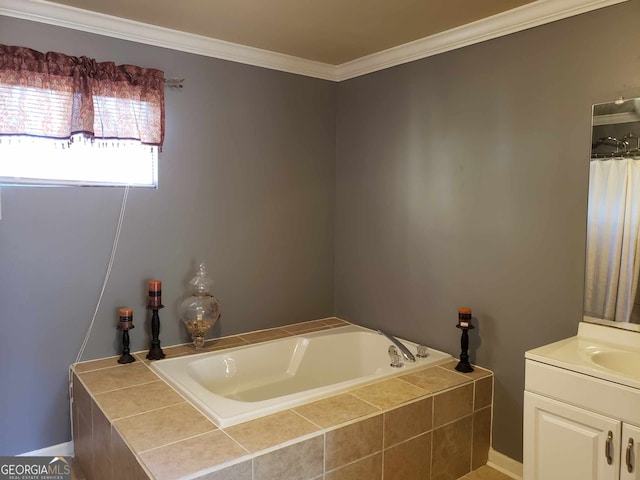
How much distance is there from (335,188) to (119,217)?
5.17ft

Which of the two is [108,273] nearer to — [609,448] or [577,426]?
[577,426]

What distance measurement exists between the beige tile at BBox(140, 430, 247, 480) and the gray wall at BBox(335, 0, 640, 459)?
155 cm

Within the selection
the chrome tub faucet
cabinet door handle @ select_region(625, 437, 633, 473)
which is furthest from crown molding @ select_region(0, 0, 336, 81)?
cabinet door handle @ select_region(625, 437, 633, 473)

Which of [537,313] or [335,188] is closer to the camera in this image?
[537,313]

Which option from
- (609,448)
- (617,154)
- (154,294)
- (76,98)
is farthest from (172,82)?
(609,448)

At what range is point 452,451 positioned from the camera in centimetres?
245

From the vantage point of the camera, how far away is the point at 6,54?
2.35 meters

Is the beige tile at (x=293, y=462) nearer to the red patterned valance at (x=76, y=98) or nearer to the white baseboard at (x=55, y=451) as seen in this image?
the white baseboard at (x=55, y=451)

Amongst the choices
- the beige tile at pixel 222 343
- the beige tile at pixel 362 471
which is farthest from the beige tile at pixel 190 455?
the beige tile at pixel 222 343

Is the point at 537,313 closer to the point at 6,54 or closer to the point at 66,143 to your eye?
the point at 66,143

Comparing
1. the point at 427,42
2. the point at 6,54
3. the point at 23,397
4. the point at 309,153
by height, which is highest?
the point at 427,42

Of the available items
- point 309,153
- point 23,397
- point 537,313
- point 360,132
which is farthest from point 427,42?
point 23,397

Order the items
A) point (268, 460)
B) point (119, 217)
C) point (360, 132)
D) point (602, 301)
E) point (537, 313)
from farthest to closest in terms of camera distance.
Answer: point (360, 132) < point (119, 217) < point (537, 313) < point (602, 301) < point (268, 460)

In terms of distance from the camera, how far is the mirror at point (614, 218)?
2.10m
